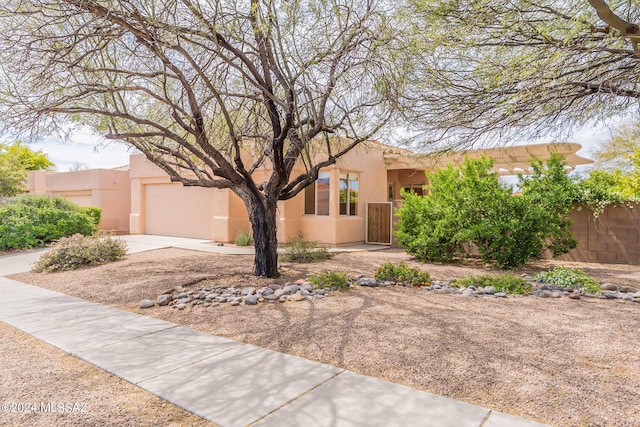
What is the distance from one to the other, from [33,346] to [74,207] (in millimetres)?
13789

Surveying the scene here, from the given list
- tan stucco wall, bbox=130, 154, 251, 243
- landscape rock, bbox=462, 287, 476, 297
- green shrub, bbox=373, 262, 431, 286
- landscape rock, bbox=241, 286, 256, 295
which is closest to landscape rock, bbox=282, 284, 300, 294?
landscape rock, bbox=241, 286, 256, 295

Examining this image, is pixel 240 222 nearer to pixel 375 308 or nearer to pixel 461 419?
pixel 375 308

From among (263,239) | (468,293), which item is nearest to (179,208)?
(263,239)

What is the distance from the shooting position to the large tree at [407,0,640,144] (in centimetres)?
523

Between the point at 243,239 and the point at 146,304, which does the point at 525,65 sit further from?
the point at 243,239

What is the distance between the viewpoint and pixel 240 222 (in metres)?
15.5

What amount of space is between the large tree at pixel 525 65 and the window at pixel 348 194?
7827mm

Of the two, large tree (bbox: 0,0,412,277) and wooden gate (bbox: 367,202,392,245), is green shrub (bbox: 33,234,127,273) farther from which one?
wooden gate (bbox: 367,202,392,245)

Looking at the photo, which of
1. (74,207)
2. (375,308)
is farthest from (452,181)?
(74,207)

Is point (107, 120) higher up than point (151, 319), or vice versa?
point (107, 120)

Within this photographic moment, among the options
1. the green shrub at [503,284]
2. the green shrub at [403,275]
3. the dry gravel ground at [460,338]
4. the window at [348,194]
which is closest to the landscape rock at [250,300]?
the dry gravel ground at [460,338]

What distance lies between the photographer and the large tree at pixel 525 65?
5234mm

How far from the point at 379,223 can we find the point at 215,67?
9.82 m

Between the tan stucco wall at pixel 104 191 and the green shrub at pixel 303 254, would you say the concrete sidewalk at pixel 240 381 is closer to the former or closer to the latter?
the green shrub at pixel 303 254
